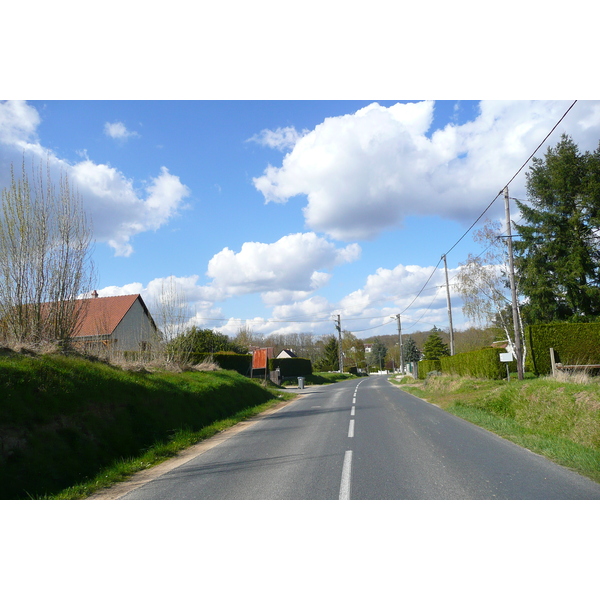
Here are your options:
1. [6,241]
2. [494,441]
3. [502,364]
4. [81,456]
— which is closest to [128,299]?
[6,241]

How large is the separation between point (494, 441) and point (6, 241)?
12.4 meters

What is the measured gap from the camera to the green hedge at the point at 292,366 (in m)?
56.8

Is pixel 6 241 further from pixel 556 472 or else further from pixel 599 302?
pixel 599 302

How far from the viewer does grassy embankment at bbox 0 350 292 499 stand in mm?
6867

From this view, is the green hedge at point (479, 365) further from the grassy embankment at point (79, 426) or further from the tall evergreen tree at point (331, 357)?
the tall evergreen tree at point (331, 357)

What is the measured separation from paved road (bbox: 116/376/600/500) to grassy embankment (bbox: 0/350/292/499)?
1.24 metres

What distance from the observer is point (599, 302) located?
96.6 feet

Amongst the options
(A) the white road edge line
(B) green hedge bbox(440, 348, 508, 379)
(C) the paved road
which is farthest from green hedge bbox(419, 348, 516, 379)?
(A) the white road edge line

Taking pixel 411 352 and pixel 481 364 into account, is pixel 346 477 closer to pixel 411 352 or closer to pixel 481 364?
pixel 481 364

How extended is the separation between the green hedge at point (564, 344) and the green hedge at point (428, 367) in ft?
63.4

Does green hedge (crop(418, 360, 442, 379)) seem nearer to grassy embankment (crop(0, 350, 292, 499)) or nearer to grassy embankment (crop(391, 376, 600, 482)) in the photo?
grassy embankment (crop(391, 376, 600, 482))

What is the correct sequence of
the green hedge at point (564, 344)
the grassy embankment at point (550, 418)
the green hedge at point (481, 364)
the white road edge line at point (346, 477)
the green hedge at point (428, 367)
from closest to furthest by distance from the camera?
1. the white road edge line at point (346, 477)
2. the grassy embankment at point (550, 418)
3. the green hedge at point (564, 344)
4. the green hedge at point (481, 364)
5. the green hedge at point (428, 367)

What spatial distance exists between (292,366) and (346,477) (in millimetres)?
52588

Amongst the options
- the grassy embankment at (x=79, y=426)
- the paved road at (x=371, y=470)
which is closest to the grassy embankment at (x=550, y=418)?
the paved road at (x=371, y=470)
